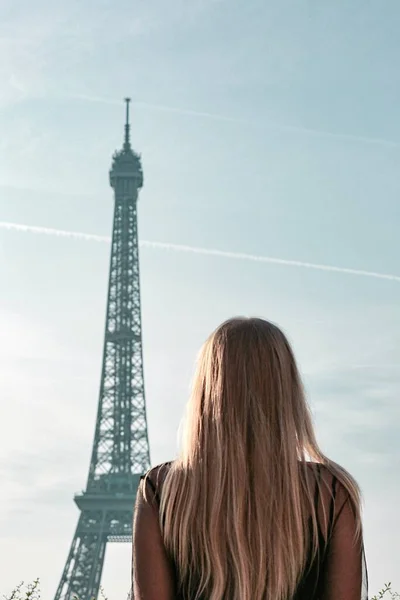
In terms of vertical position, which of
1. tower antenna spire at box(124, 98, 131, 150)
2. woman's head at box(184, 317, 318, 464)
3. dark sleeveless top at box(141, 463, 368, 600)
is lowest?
dark sleeveless top at box(141, 463, 368, 600)

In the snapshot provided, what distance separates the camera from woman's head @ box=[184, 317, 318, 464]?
3.43 metres

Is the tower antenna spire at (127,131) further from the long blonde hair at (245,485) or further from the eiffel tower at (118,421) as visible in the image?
the long blonde hair at (245,485)

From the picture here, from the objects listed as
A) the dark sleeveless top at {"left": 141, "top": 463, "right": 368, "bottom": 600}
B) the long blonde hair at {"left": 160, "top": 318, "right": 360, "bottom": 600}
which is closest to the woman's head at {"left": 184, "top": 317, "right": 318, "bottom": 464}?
the long blonde hair at {"left": 160, "top": 318, "right": 360, "bottom": 600}

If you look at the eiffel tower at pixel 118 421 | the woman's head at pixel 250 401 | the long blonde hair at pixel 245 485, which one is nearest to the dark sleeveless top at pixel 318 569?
the long blonde hair at pixel 245 485

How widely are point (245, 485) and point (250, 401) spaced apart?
255mm

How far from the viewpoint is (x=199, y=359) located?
3646mm

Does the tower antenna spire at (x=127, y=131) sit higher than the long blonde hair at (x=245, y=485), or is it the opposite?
the tower antenna spire at (x=127, y=131)

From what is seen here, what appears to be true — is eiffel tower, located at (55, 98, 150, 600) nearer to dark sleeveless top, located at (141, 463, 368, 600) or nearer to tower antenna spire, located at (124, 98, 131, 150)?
tower antenna spire, located at (124, 98, 131, 150)

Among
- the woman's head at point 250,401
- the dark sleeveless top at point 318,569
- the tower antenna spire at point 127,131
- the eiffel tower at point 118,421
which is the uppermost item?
the tower antenna spire at point 127,131

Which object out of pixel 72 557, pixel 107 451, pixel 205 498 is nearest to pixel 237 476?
pixel 205 498

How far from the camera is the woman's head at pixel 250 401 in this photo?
3.43 meters

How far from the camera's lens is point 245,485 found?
342cm

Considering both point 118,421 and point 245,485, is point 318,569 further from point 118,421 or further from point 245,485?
point 118,421

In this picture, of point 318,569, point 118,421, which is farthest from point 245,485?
point 118,421
